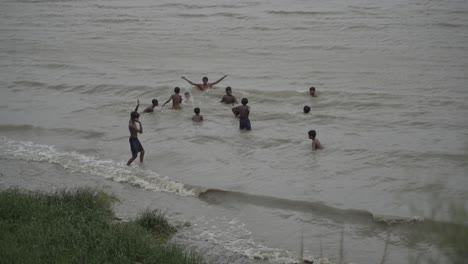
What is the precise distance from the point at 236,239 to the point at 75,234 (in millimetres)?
2903

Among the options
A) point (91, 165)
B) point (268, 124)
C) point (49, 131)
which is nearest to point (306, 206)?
point (91, 165)

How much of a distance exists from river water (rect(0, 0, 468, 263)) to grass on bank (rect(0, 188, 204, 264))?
3.08 ft

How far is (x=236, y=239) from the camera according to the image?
397 inches

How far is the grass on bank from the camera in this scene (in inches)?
308

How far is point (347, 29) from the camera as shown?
2989 cm

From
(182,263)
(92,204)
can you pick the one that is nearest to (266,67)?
(92,204)

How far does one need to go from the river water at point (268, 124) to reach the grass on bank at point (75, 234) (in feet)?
3.08

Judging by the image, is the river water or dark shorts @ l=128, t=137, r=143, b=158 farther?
dark shorts @ l=128, t=137, r=143, b=158

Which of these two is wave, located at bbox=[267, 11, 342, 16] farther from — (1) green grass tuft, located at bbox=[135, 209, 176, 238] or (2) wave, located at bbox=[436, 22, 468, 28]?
(1) green grass tuft, located at bbox=[135, 209, 176, 238]

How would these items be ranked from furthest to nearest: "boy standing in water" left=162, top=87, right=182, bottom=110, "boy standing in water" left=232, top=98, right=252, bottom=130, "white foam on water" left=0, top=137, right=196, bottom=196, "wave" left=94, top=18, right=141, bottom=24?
"wave" left=94, top=18, right=141, bottom=24, "boy standing in water" left=162, top=87, right=182, bottom=110, "boy standing in water" left=232, top=98, right=252, bottom=130, "white foam on water" left=0, top=137, right=196, bottom=196

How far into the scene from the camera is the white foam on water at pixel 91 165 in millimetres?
12895

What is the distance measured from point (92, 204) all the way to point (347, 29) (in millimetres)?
22296

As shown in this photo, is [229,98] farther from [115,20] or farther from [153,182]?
[115,20]

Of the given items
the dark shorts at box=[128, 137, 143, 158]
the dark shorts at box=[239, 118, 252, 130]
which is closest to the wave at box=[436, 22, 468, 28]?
the dark shorts at box=[239, 118, 252, 130]
